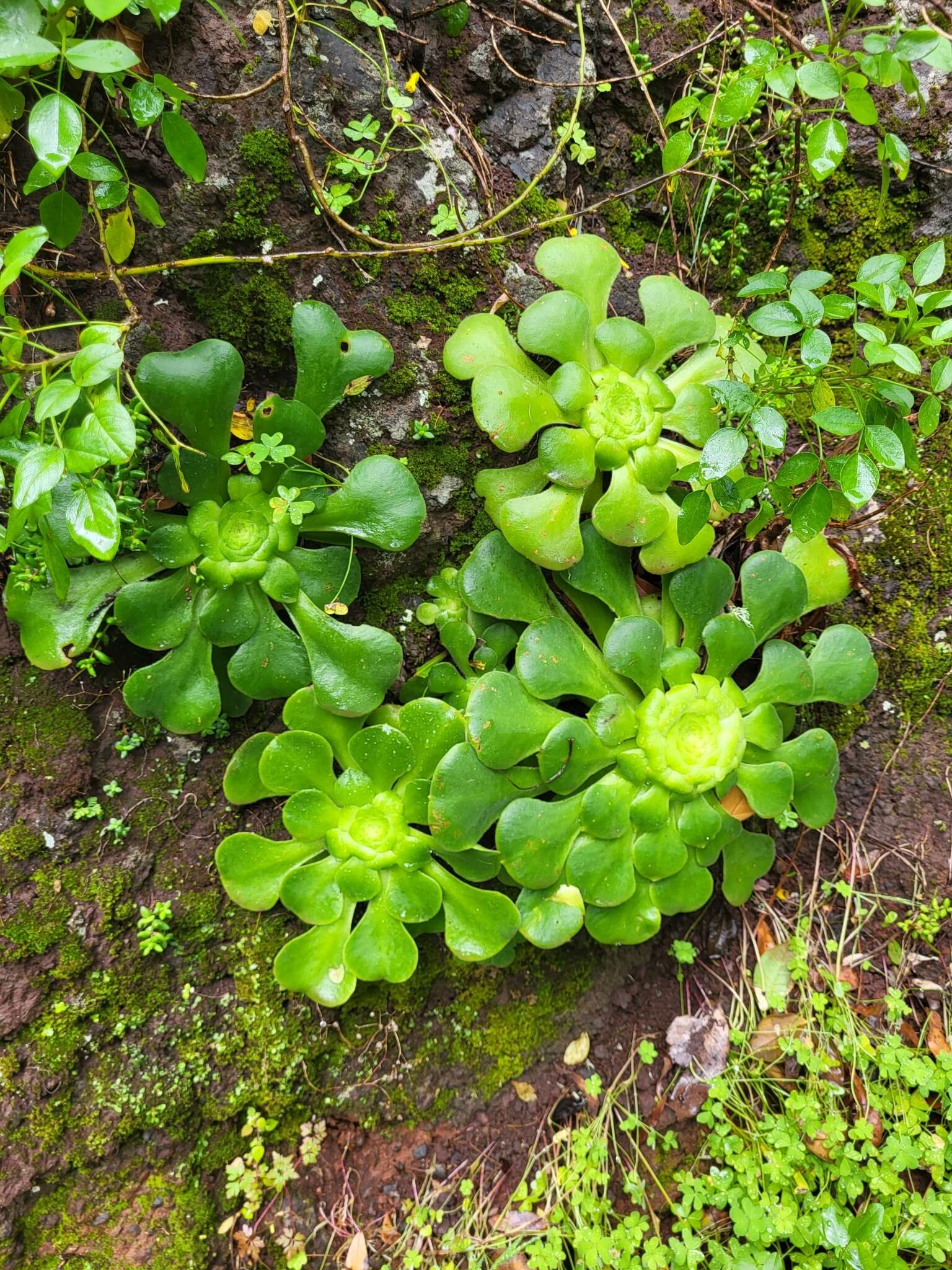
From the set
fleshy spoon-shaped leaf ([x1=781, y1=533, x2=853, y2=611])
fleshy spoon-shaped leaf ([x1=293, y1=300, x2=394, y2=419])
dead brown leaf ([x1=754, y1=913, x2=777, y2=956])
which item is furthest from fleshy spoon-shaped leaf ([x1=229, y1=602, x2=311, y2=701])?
dead brown leaf ([x1=754, y1=913, x2=777, y2=956])

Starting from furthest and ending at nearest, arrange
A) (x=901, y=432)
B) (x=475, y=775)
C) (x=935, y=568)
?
1. (x=935, y=568)
2. (x=475, y=775)
3. (x=901, y=432)

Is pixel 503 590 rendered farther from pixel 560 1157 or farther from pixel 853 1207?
pixel 853 1207

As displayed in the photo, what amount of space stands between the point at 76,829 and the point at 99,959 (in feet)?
0.98

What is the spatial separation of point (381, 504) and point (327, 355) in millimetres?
328

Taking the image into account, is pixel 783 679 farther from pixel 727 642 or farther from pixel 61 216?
pixel 61 216

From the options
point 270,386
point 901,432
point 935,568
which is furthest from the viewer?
point 935,568

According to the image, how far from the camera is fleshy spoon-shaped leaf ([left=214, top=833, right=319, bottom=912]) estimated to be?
166 cm

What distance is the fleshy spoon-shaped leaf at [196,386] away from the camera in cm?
147

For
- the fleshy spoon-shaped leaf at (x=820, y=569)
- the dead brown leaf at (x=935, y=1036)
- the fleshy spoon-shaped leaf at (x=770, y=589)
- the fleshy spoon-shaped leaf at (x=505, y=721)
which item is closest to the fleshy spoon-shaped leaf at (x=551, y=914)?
the fleshy spoon-shaped leaf at (x=505, y=721)

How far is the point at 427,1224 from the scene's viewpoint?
1.78m

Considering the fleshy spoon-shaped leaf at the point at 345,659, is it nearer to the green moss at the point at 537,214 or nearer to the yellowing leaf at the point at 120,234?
the yellowing leaf at the point at 120,234

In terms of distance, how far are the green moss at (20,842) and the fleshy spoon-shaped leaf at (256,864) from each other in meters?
0.38

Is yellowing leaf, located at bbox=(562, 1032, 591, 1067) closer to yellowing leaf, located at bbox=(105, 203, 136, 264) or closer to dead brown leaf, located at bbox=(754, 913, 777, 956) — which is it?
dead brown leaf, located at bbox=(754, 913, 777, 956)

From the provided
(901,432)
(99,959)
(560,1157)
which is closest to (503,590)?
(901,432)
